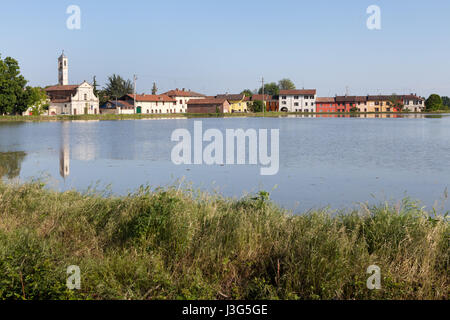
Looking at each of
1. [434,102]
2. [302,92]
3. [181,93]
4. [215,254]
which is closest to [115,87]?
[181,93]

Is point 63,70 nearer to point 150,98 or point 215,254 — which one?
point 150,98

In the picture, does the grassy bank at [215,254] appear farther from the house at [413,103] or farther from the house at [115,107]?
the house at [413,103]

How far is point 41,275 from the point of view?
5.43 m

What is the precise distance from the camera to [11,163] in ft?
64.4

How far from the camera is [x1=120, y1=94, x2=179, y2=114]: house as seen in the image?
11444 cm

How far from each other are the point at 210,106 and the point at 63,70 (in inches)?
1614

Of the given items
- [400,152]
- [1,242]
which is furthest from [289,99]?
[1,242]

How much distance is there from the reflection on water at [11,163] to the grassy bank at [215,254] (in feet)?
30.0

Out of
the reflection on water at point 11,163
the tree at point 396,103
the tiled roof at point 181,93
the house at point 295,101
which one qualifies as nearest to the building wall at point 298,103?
the house at point 295,101

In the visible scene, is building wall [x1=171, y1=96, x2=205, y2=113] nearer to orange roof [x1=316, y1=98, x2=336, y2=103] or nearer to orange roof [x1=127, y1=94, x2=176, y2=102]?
orange roof [x1=127, y1=94, x2=176, y2=102]

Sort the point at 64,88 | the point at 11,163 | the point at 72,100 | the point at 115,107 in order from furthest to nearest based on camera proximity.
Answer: the point at 115,107 < the point at 64,88 < the point at 72,100 < the point at 11,163

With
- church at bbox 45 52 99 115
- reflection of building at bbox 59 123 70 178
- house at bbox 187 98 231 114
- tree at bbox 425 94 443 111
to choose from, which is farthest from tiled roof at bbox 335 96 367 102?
reflection of building at bbox 59 123 70 178

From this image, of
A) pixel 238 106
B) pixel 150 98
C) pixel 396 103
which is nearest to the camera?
pixel 150 98

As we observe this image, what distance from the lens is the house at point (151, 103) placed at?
4505 inches
